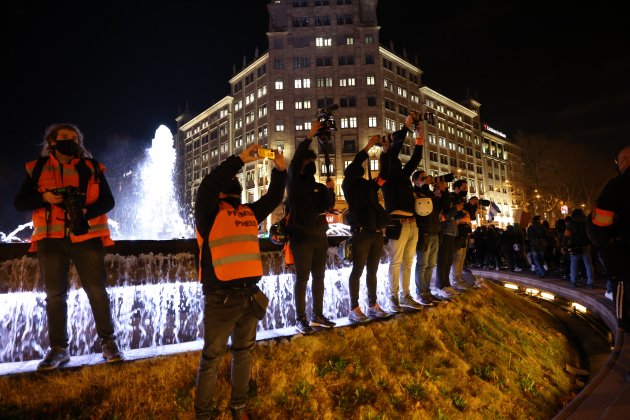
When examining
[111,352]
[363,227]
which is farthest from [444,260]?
[111,352]

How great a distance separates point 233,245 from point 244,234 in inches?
5.2

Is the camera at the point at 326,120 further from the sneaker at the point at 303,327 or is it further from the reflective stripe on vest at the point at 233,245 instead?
the sneaker at the point at 303,327

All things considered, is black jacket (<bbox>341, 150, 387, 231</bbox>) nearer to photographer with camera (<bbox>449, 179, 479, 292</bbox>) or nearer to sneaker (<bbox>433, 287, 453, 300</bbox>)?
sneaker (<bbox>433, 287, 453, 300</bbox>)

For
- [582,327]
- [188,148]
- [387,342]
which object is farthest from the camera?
[188,148]

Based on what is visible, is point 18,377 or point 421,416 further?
point 421,416

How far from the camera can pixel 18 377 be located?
3043 millimetres

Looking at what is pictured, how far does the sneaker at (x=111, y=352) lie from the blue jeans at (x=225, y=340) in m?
0.98

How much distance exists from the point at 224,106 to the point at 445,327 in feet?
266

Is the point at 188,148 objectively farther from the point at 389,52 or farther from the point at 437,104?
the point at 437,104

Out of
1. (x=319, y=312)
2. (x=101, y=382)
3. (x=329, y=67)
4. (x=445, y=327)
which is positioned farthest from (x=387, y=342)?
(x=329, y=67)

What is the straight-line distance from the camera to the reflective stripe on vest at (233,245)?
115 inches

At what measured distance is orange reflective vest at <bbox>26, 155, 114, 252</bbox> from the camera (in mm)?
3539

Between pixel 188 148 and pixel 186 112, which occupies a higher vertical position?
pixel 186 112

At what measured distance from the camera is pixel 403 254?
20.0 feet
